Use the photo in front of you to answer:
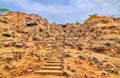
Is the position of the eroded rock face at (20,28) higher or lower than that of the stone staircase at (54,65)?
higher

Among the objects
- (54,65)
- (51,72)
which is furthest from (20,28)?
(51,72)

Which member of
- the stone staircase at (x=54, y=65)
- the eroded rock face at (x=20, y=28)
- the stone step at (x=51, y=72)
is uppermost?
the eroded rock face at (x=20, y=28)

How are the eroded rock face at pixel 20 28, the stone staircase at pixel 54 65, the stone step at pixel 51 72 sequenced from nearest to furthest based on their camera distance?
the stone step at pixel 51 72, the stone staircase at pixel 54 65, the eroded rock face at pixel 20 28

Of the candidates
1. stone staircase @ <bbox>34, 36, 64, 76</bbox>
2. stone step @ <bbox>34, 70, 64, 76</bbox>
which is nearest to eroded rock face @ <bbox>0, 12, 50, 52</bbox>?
A: stone staircase @ <bbox>34, 36, 64, 76</bbox>

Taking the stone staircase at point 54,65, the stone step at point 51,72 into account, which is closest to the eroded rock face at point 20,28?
the stone staircase at point 54,65

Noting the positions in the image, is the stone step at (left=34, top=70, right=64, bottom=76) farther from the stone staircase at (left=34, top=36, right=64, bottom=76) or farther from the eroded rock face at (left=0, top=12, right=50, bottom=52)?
the eroded rock face at (left=0, top=12, right=50, bottom=52)

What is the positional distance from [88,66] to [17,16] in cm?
794

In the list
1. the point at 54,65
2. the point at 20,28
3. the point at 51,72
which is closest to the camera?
the point at 51,72

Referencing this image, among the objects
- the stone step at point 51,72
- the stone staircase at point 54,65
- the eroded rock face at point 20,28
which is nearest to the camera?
the stone step at point 51,72

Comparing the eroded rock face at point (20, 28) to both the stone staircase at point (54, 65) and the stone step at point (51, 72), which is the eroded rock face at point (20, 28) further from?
the stone step at point (51, 72)

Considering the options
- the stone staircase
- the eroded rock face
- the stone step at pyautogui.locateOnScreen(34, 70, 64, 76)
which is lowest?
the stone step at pyautogui.locateOnScreen(34, 70, 64, 76)

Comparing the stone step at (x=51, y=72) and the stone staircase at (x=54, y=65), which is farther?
the stone staircase at (x=54, y=65)

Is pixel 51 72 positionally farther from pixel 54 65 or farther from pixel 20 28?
pixel 20 28

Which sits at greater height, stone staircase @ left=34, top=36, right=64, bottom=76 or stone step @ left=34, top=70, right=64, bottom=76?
stone staircase @ left=34, top=36, right=64, bottom=76
